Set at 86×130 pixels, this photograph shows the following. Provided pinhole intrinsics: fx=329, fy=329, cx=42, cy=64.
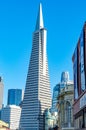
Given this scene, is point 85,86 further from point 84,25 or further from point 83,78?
point 84,25

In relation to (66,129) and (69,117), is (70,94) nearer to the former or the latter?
(69,117)

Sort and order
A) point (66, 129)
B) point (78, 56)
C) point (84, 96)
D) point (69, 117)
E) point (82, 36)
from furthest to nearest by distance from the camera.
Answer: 1. point (69, 117)
2. point (66, 129)
3. point (78, 56)
4. point (82, 36)
5. point (84, 96)

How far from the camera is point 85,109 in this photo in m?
68.2

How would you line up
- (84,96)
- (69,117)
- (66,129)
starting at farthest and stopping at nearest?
(69,117)
(66,129)
(84,96)

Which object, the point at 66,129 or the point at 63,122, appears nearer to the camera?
the point at 66,129

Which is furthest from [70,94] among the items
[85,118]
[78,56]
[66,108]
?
[85,118]

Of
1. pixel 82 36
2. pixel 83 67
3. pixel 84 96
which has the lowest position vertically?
pixel 84 96

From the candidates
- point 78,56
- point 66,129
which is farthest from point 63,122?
point 78,56

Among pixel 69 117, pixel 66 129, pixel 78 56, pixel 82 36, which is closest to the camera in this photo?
pixel 82 36

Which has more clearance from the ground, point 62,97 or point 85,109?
point 62,97

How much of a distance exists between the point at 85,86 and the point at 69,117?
55.9 metres

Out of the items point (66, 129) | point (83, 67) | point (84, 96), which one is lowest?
point (66, 129)

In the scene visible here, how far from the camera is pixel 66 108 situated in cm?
12431

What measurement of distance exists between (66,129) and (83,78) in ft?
137
